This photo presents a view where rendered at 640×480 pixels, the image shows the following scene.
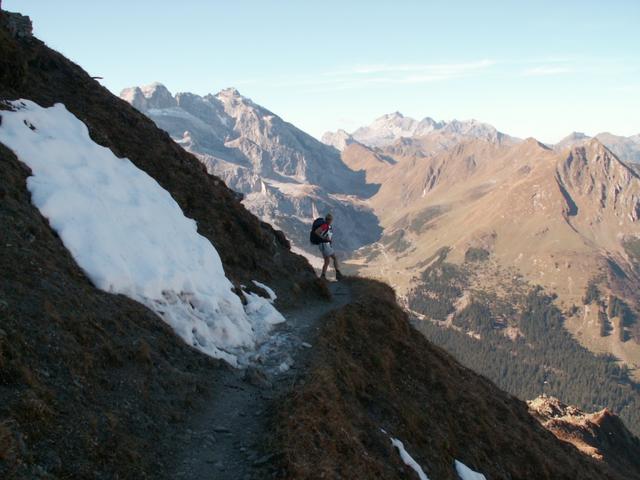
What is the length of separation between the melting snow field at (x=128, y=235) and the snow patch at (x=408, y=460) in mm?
6800

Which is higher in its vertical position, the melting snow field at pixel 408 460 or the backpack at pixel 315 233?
the backpack at pixel 315 233

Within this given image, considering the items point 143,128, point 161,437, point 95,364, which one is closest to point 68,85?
point 143,128

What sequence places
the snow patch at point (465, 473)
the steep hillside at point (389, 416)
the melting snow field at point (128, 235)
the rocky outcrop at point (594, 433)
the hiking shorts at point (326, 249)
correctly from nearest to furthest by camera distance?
the steep hillside at point (389, 416) < the melting snow field at point (128, 235) < the snow patch at point (465, 473) < the hiking shorts at point (326, 249) < the rocky outcrop at point (594, 433)

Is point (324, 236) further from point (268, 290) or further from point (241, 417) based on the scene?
point (241, 417)

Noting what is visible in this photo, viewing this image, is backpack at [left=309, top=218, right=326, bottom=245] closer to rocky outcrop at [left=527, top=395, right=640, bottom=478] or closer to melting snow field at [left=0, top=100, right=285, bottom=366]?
melting snow field at [left=0, top=100, right=285, bottom=366]

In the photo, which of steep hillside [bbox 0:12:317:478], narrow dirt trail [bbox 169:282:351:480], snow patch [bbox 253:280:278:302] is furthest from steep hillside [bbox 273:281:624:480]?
snow patch [bbox 253:280:278:302]

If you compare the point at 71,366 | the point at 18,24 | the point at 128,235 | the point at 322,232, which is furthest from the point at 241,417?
the point at 18,24

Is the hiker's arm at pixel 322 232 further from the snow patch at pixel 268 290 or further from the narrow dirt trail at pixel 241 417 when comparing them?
the narrow dirt trail at pixel 241 417

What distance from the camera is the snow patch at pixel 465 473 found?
21.4 m

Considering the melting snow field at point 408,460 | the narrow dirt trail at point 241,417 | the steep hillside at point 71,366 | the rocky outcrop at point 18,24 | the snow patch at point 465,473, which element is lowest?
the snow patch at point 465,473

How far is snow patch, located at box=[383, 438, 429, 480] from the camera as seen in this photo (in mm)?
18250

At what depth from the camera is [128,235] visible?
20.2 meters

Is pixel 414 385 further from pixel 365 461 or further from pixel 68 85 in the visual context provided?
pixel 68 85

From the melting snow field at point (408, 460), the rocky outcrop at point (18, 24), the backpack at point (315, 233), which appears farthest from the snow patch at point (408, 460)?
the rocky outcrop at point (18, 24)
